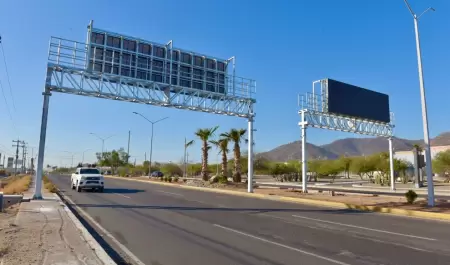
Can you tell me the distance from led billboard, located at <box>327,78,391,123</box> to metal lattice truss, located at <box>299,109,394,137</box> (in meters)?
0.84

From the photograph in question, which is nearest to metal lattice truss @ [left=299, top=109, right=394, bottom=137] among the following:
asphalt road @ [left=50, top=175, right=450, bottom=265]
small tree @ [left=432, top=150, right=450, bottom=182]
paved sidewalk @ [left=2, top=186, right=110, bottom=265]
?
asphalt road @ [left=50, top=175, right=450, bottom=265]

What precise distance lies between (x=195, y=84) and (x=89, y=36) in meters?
7.91

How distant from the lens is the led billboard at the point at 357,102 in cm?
3114

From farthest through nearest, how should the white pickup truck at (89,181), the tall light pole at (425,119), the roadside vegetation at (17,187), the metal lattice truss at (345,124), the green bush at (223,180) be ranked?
the green bush at (223,180) → the metal lattice truss at (345,124) → the white pickup truck at (89,181) → the roadside vegetation at (17,187) → the tall light pole at (425,119)

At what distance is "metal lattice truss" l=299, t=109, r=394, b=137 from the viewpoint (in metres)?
31.1

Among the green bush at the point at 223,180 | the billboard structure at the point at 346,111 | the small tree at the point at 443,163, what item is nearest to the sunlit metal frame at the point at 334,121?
the billboard structure at the point at 346,111

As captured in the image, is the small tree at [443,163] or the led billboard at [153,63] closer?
the led billboard at [153,63]

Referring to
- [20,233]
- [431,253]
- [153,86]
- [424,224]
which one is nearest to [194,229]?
[20,233]

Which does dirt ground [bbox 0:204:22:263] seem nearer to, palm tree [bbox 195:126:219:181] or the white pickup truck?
the white pickup truck

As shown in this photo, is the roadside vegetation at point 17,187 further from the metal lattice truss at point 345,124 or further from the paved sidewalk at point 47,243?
the metal lattice truss at point 345,124

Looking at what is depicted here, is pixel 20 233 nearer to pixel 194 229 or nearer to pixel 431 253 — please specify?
pixel 194 229

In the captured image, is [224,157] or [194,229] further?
[224,157]

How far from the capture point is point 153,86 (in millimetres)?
24688

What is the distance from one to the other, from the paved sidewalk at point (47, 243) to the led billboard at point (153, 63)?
1258 cm
